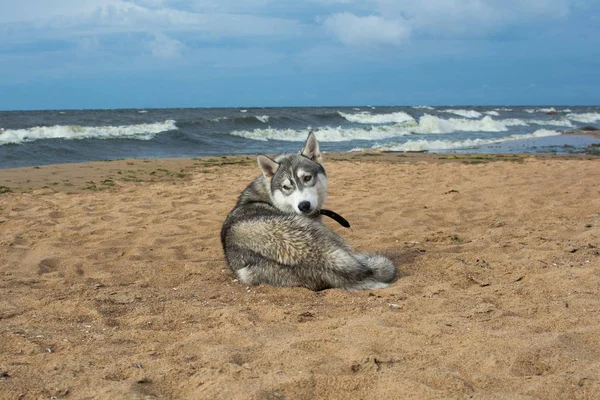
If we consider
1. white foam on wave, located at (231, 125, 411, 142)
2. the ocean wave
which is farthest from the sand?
the ocean wave

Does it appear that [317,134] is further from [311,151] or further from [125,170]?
[311,151]

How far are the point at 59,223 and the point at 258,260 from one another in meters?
4.26

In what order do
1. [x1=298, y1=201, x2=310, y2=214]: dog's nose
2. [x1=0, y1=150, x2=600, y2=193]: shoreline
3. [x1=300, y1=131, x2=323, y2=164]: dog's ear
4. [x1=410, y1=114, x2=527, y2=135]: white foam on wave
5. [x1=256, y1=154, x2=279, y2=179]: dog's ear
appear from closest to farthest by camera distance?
[x1=298, y1=201, x2=310, y2=214]: dog's nose, [x1=256, y1=154, x2=279, y2=179]: dog's ear, [x1=300, y1=131, x2=323, y2=164]: dog's ear, [x1=0, y1=150, x2=600, y2=193]: shoreline, [x1=410, y1=114, x2=527, y2=135]: white foam on wave

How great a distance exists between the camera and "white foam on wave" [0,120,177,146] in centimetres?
2530

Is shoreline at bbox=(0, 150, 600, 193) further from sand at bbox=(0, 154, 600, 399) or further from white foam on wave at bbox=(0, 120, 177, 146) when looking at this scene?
white foam on wave at bbox=(0, 120, 177, 146)

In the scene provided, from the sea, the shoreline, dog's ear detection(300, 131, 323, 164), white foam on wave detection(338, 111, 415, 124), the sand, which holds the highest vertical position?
white foam on wave detection(338, 111, 415, 124)

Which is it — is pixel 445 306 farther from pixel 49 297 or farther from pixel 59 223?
pixel 59 223

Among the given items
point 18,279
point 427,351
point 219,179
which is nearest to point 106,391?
point 427,351

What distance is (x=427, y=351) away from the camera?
3.76 metres

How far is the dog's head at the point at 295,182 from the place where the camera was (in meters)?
6.15

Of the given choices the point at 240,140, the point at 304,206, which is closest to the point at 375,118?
the point at 240,140

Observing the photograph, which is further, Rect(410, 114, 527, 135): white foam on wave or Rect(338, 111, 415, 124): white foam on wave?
Rect(338, 111, 415, 124): white foam on wave

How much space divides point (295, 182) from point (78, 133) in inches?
1029

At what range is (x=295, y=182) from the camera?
20.4ft
